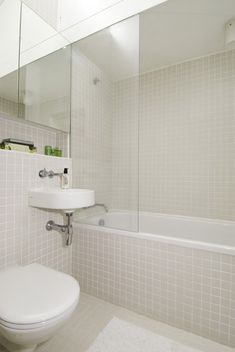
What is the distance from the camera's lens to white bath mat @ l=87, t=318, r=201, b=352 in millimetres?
1082

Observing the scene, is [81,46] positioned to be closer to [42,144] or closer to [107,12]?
[107,12]

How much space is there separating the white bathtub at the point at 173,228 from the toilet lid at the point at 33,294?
0.58 meters

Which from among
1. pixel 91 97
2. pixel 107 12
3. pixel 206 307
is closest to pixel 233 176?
pixel 206 307

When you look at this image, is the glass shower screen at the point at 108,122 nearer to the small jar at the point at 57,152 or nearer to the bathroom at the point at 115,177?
the bathroom at the point at 115,177

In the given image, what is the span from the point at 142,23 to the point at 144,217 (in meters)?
1.84

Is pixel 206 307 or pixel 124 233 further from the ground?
pixel 124 233

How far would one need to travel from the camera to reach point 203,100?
2.09 metres

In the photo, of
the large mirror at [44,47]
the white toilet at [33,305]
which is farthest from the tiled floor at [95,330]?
the large mirror at [44,47]

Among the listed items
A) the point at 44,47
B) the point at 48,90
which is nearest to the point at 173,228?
the point at 48,90

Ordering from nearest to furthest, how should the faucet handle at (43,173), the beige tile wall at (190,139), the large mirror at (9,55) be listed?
1. the large mirror at (9,55)
2. the faucet handle at (43,173)
3. the beige tile wall at (190,139)

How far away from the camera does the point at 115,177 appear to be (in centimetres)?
172

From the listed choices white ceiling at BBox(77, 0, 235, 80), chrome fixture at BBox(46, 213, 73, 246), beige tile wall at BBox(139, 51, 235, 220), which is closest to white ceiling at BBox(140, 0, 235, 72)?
white ceiling at BBox(77, 0, 235, 80)

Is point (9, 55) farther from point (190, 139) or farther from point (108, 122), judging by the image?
point (190, 139)

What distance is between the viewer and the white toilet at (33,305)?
0.73 m
